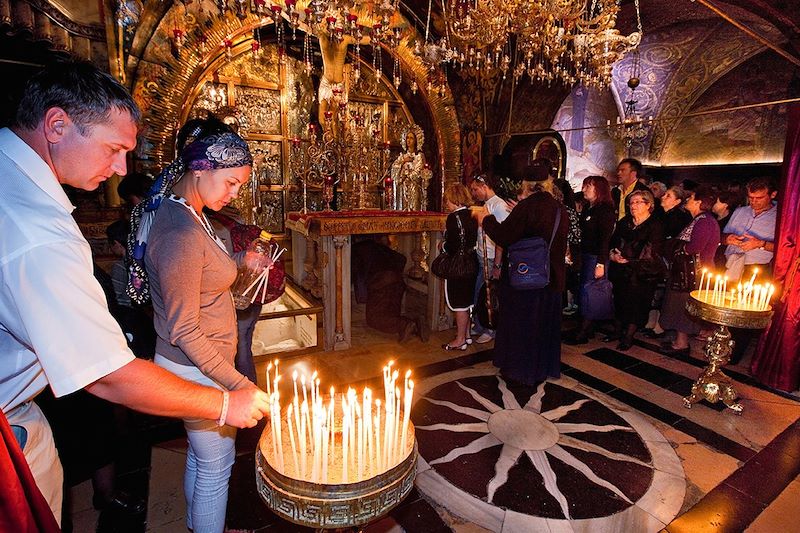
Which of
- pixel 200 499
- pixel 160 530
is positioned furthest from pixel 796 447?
pixel 160 530

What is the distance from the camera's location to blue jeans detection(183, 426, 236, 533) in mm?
1825

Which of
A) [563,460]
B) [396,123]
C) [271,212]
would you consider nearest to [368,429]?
[563,460]

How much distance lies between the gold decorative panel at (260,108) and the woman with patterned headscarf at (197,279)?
6.05 m

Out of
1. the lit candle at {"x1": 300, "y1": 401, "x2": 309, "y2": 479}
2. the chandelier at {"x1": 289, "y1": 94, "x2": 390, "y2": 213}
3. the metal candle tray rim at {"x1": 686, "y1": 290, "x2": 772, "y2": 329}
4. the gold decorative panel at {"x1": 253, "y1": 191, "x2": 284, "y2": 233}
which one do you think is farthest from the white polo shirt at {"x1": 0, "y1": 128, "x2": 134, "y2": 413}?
the gold decorative panel at {"x1": 253, "y1": 191, "x2": 284, "y2": 233}

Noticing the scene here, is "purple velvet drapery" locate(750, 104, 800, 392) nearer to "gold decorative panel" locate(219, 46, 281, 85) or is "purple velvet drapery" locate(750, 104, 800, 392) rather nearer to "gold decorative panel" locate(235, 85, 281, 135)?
"gold decorative panel" locate(235, 85, 281, 135)

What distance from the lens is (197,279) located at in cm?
165

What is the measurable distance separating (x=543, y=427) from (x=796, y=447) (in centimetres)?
205

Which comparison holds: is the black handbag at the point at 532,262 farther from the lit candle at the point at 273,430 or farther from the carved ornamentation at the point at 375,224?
the lit candle at the point at 273,430

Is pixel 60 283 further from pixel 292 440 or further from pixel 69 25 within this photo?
pixel 69 25

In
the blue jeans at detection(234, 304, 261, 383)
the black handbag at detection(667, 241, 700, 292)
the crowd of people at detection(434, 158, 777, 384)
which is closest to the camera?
the blue jeans at detection(234, 304, 261, 383)

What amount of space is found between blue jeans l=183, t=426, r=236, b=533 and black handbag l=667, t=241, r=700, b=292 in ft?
16.6

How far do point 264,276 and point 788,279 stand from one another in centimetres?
511

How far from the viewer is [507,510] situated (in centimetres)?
253

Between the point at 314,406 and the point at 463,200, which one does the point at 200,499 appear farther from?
the point at 463,200
